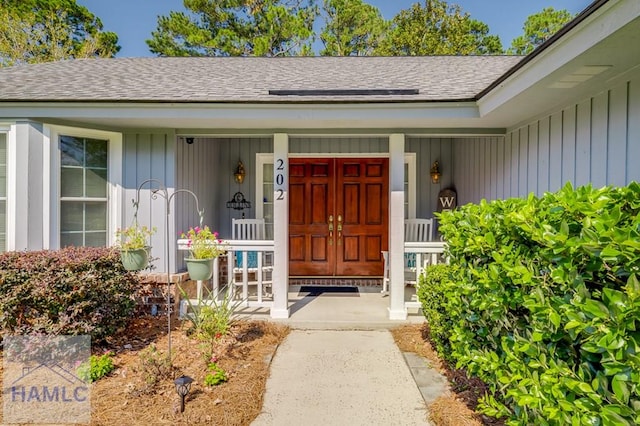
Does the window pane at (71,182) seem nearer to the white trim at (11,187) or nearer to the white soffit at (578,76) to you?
the white trim at (11,187)

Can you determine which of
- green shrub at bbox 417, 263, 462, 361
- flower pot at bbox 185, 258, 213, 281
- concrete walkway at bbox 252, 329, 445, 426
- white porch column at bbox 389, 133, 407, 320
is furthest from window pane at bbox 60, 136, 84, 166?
green shrub at bbox 417, 263, 462, 361

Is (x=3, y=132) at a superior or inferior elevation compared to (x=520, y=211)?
superior

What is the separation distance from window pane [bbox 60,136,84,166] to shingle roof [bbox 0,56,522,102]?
0.51 m

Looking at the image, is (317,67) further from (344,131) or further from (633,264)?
(633,264)

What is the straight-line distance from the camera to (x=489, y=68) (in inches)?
207

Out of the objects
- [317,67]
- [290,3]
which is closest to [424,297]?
[317,67]

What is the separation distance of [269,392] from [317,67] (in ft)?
16.6

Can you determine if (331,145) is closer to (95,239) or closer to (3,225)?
(95,239)

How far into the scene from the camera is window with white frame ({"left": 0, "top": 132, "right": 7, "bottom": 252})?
12.4ft

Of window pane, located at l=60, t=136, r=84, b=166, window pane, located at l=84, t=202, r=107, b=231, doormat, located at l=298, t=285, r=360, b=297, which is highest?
window pane, located at l=60, t=136, r=84, b=166

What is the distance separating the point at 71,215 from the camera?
412 cm

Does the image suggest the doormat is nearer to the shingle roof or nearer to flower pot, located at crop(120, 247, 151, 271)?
flower pot, located at crop(120, 247, 151, 271)

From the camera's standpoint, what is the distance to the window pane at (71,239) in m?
4.06

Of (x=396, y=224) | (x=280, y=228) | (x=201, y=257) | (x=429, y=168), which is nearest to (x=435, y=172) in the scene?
(x=429, y=168)
